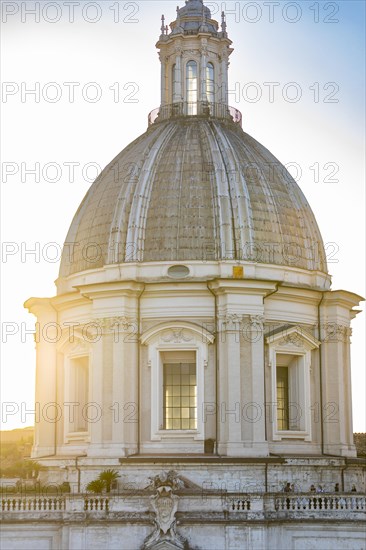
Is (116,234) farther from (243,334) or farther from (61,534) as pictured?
(61,534)

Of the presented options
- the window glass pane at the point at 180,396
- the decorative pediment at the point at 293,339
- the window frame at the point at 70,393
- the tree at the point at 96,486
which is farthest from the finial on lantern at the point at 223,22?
the tree at the point at 96,486

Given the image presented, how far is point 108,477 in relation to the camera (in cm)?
4153

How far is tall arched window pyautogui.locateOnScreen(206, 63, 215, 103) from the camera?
51125 millimetres

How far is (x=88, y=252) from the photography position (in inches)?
1866

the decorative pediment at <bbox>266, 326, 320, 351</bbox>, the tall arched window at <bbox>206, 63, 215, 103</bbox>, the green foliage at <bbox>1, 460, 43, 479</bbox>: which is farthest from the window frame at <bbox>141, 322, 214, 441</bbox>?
the tall arched window at <bbox>206, 63, 215, 103</bbox>

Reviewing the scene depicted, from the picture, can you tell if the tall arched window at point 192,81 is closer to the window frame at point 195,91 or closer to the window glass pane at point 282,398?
the window frame at point 195,91

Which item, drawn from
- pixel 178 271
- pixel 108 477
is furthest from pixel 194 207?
pixel 108 477

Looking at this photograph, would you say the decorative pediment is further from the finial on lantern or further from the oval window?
the finial on lantern

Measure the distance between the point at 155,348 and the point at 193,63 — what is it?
14.4 metres

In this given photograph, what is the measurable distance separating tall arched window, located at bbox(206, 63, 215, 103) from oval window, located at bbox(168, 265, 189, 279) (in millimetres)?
10075

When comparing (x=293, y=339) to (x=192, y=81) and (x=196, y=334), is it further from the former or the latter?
(x=192, y=81)

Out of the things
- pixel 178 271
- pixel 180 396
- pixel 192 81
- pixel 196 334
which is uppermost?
pixel 192 81

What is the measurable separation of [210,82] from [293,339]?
13240 mm

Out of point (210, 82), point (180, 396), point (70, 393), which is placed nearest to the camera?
point (180, 396)
